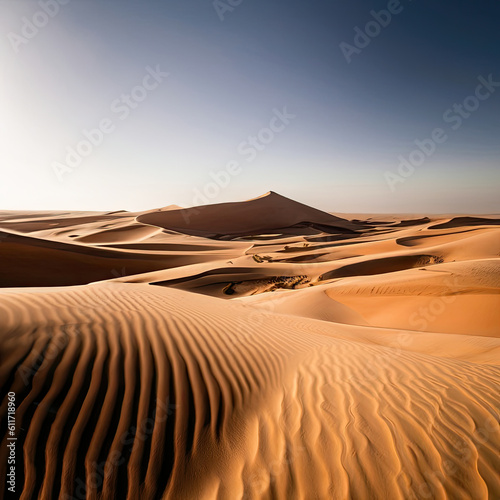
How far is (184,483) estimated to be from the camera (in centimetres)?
204

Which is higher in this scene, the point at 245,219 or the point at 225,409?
the point at 245,219

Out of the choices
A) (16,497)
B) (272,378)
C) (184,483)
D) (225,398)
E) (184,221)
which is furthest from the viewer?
(184,221)

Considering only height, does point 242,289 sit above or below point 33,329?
below

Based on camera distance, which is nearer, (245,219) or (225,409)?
(225,409)

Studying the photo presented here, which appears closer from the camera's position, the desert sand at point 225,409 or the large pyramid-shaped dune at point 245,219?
the desert sand at point 225,409

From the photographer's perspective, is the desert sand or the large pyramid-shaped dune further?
the large pyramid-shaped dune

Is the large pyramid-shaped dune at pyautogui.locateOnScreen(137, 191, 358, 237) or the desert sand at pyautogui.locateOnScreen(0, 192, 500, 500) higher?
the large pyramid-shaped dune at pyautogui.locateOnScreen(137, 191, 358, 237)

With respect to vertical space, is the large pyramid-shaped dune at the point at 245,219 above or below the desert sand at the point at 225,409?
above

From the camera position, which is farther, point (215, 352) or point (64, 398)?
point (215, 352)

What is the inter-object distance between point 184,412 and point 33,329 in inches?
67.9

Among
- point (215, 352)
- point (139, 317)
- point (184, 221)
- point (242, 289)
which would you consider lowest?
point (242, 289)

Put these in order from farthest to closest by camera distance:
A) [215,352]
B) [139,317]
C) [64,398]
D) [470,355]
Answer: [470,355] < [139,317] < [215,352] < [64,398]

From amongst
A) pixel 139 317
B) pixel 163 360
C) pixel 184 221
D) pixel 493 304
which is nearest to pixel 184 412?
pixel 163 360

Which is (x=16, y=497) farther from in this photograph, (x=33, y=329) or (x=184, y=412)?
(x=33, y=329)
